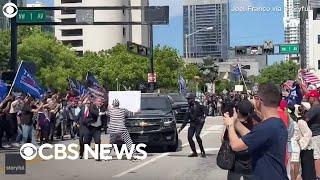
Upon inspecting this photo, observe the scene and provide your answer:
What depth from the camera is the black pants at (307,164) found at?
11469mm

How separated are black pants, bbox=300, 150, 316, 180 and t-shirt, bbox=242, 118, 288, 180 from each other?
18.9 feet

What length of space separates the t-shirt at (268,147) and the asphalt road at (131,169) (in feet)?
27.2

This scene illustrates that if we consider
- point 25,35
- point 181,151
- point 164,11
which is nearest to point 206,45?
point 25,35

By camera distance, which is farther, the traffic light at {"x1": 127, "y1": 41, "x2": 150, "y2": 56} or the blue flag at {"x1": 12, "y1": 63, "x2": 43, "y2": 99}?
the traffic light at {"x1": 127, "y1": 41, "x2": 150, "y2": 56}

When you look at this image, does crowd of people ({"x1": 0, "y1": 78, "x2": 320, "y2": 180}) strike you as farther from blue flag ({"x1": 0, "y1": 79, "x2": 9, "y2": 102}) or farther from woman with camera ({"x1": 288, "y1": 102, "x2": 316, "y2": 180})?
blue flag ({"x1": 0, "y1": 79, "x2": 9, "y2": 102})

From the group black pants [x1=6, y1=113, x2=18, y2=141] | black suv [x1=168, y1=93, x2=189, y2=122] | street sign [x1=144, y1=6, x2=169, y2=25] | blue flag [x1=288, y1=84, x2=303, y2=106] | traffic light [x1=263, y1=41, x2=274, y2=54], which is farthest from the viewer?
→ traffic light [x1=263, y1=41, x2=274, y2=54]

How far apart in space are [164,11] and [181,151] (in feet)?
45.1

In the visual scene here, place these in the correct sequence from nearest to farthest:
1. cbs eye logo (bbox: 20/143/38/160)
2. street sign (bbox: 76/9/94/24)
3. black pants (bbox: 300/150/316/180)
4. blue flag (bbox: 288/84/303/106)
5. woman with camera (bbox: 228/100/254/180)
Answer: woman with camera (bbox: 228/100/254/180), black pants (bbox: 300/150/316/180), blue flag (bbox: 288/84/303/106), cbs eye logo (bbox: 20/143/38/160), street sign (bbox: 76/9/94/24)

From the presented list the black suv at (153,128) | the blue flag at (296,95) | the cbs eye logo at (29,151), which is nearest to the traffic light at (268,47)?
the black suv at (153,128)

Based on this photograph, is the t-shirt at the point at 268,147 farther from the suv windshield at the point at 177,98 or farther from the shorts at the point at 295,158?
the suv windshield at the point at 177,98

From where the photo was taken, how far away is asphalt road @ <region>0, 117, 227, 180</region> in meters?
14.4

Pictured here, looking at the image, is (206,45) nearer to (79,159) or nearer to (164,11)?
(164,11)

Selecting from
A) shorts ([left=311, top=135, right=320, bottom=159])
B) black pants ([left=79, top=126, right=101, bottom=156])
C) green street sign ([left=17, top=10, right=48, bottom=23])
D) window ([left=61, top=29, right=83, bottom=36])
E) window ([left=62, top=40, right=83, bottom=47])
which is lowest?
black pants ([left=79, top=126, right=101, bottom=156])

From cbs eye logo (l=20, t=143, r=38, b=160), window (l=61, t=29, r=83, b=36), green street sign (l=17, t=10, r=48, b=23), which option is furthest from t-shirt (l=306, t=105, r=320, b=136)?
window (l=61, t=29, r=83, b=36)
